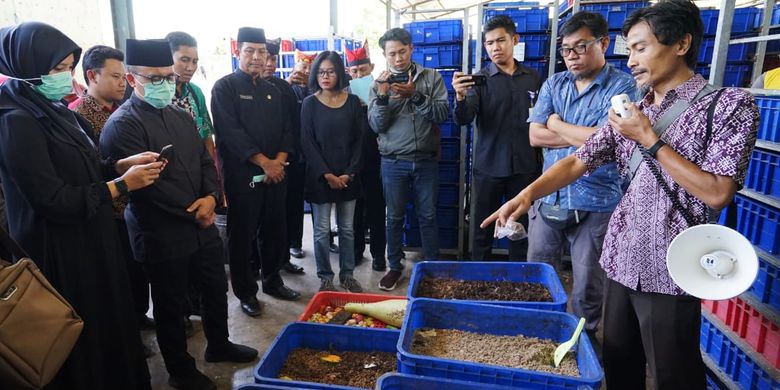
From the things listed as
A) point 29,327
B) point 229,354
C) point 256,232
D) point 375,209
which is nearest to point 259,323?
point 229,354

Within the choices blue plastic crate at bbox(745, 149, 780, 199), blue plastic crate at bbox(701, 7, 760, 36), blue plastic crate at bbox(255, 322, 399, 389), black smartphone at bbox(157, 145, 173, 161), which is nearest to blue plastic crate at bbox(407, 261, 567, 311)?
blue plastic crate at bbox(255, 322, 399, 389)

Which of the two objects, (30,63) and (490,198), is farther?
(490,198)

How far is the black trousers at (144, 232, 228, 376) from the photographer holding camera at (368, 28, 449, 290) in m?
1.32

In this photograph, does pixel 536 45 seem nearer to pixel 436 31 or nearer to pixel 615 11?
pixel 615 11

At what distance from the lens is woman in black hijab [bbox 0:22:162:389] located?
1438 millimetres

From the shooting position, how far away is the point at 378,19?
1135cm

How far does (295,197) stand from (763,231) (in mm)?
2856

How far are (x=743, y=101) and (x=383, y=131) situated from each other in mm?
2170

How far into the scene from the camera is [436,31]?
11.4 feet

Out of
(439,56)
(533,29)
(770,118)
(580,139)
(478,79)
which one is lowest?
(580,139)

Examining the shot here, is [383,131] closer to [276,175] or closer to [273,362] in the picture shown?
[276,175]

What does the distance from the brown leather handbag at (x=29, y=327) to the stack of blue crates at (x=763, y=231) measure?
86.9 inches

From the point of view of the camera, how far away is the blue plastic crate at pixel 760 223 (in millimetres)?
1645

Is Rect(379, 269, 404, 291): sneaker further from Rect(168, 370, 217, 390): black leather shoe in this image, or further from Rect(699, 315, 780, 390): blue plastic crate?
Rect(699, 315, 780, 390): blue plastic crate
